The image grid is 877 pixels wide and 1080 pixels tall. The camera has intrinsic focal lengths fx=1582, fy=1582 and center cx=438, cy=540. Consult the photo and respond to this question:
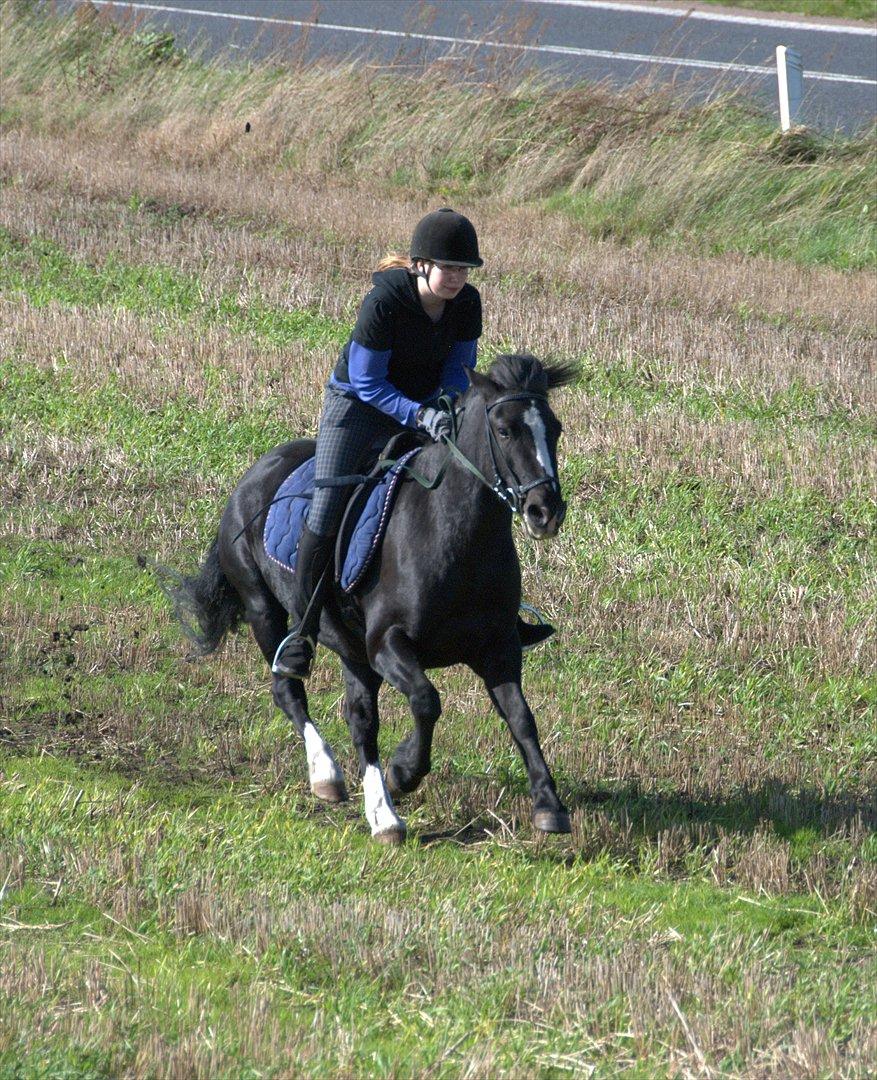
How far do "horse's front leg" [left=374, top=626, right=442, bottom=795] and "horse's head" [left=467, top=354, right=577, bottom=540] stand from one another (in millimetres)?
910

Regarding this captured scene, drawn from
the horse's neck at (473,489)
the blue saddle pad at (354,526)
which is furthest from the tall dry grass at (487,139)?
the horse's neck at (473,489)

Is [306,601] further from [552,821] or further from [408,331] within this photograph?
[552,821]

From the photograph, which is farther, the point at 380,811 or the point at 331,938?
the point at 380,811

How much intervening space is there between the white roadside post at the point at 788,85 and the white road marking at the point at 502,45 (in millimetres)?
1327

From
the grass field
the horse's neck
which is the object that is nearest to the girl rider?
the horse's neck

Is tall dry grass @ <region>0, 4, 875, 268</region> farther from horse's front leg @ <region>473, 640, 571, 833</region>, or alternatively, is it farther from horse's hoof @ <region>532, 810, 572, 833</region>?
horse's hoof @ <region>532, 810, 572, 833</region>

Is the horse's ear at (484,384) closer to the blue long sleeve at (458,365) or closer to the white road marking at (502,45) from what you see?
the blue long sleeve at (458,365)

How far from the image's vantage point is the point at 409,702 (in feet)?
21.6

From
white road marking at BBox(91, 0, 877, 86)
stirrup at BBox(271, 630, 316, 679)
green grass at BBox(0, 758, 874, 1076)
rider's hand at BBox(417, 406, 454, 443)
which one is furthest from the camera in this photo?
white road marking at BBox(91, 0, 877, 86)

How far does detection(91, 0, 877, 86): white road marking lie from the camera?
832 inches

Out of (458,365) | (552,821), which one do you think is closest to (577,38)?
(458,365)

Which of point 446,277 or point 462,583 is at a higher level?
point 446,277

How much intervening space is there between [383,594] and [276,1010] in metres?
2.32

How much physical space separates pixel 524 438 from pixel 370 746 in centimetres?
192
